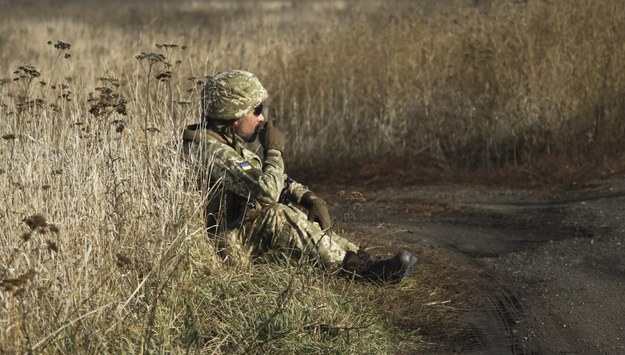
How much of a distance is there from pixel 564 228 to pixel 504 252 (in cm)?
106

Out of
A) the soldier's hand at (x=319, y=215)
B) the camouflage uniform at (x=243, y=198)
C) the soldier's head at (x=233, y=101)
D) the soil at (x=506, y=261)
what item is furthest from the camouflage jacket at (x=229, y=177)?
the soil at (x=506, y=261)

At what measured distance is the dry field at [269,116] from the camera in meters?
5.92

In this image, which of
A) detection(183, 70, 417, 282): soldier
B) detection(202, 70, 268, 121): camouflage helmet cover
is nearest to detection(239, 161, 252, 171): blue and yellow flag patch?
Result: detection(183, 70, 417, 282): soldier

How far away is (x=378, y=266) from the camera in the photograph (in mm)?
7734

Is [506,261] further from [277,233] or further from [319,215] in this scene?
[277,233]

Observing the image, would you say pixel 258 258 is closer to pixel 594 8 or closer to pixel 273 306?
pixel 273 306

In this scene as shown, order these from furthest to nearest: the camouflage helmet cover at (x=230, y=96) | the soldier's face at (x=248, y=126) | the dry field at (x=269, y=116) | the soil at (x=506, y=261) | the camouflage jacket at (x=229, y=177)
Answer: the soldier's face at (x=248, y=126) → the camouflage helmet cover at (x=230, y=96) → the camouflage jacket at (x=229, y=177) → the soil at (x=506, y=261) → the dry field at (x=269, y=116)

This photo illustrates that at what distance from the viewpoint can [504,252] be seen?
31.5 ft

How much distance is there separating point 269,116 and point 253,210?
734 centimetres

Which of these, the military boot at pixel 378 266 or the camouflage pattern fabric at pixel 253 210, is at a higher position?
the camouflage pattern fabric at pixel 253 210

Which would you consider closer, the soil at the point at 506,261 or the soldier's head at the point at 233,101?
the soil at the point at 506,261

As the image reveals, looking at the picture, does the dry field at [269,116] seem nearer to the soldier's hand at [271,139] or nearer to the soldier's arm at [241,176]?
the soldier's arm at [241,176]

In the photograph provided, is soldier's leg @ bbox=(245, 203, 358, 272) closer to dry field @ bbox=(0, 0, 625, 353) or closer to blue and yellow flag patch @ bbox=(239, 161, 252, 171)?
dry field @ bbox=(0, 0, 625, 353)

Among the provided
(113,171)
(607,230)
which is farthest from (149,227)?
(607,230)
